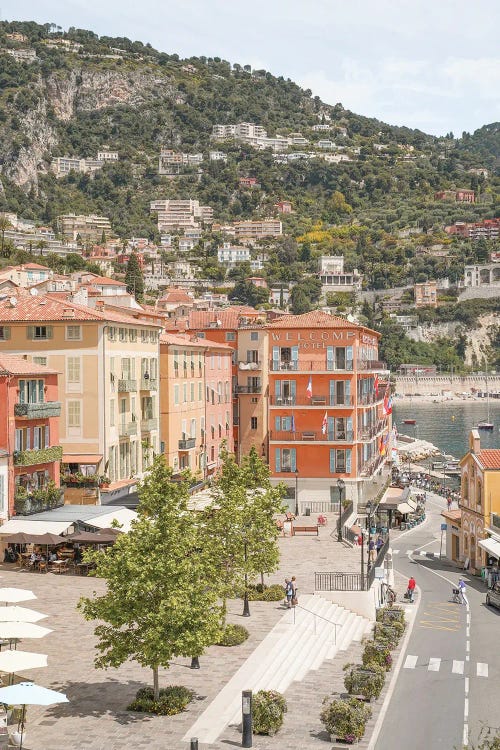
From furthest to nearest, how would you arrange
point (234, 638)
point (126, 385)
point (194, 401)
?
point (194, 401) → point (126, 385) → point (234, 638)

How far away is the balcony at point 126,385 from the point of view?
53.6 m

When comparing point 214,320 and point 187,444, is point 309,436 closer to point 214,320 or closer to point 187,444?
point 187,444

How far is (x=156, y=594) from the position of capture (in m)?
24.3

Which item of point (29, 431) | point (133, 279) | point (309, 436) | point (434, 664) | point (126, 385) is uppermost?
point (133, 279)

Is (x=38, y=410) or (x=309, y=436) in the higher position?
(x=38, y=410)

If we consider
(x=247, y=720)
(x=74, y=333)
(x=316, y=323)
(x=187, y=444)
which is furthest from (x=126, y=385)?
(x=247, y=720)

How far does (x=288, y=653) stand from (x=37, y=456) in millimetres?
17797

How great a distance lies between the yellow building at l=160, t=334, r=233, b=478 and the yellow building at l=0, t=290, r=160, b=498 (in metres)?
7.90

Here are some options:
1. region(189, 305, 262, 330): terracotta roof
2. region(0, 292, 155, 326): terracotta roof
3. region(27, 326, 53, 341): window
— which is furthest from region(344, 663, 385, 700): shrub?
region(189, 305, 262, 330): terracotta roof

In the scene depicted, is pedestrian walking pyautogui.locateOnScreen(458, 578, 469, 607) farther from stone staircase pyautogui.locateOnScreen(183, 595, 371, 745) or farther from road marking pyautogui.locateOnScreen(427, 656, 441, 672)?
road marking pyautogui.locateOnScreen(427, 656, 441, 672)

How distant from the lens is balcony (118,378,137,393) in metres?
53.6

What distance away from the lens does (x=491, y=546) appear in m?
46.8

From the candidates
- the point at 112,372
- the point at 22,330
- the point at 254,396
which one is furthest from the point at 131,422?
the point at 254,396

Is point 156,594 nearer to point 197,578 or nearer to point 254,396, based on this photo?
point 197,578
